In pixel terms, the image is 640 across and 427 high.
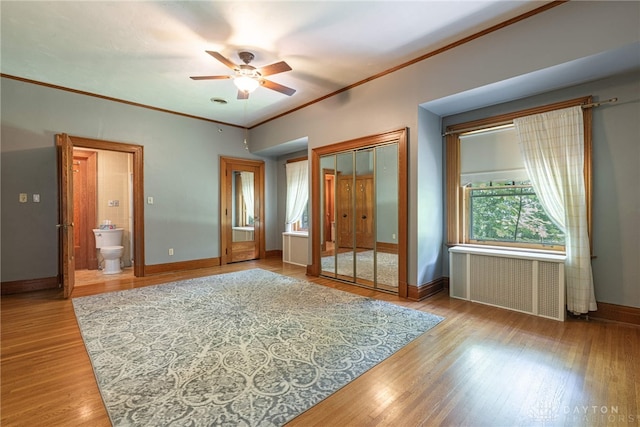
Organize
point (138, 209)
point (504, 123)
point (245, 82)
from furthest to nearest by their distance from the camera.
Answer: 1. point (138, 209)
2. point (504, 123)
3. point (245, 82)

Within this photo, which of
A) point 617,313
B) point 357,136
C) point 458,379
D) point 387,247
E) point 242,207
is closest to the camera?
point 458,379

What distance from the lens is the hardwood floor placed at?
5.42 ft

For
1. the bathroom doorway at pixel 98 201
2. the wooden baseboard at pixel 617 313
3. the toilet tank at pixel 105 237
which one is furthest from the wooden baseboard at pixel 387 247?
the toilet tank at pixel 105 237

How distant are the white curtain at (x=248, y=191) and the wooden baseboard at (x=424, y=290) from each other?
13.4 ft

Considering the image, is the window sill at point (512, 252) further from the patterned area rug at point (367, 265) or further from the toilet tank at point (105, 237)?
the toilet tank at point (105, 237)

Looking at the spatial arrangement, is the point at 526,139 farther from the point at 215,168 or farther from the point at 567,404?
the point at 215,168

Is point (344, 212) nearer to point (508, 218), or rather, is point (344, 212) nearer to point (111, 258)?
point (508, 218)

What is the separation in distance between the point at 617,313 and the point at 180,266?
6.28 metres

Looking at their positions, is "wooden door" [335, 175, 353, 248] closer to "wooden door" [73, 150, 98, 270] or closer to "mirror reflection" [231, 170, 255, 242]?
"mirror reflection" [231, 170, 255, 242]

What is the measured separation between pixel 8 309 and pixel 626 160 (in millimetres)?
7005

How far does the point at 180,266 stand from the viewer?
5.55 meters

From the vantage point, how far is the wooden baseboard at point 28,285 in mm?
4027

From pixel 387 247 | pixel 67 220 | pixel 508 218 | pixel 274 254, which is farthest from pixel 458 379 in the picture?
pixel 274 254

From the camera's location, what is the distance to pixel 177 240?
5547 mm
